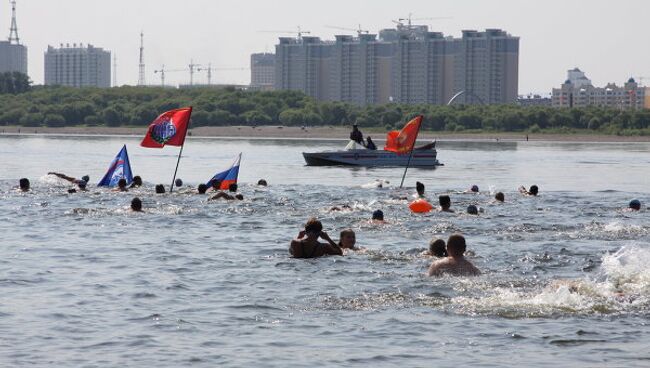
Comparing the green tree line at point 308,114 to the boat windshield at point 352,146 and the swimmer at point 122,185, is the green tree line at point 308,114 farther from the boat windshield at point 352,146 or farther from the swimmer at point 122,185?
the swimmer at point 122,185

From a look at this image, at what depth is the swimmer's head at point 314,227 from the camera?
21.8 metres

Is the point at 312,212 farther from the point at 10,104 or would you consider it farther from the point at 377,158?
the point at 10,104

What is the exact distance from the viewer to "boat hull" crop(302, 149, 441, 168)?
6725cm

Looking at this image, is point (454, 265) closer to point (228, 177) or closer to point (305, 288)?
point (305, 288)

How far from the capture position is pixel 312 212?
33750mm

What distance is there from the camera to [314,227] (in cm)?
2192

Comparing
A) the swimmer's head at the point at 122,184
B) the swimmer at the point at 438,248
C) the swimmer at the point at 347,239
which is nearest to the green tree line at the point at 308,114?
the swimmer's head at the point at 122,184

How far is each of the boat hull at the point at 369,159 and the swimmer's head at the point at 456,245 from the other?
47.1m

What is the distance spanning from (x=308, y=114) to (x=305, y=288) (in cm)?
16226

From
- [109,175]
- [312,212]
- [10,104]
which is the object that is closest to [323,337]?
[312,212]

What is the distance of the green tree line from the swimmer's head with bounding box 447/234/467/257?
14775 cm

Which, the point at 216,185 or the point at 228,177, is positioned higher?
the point at 228,177

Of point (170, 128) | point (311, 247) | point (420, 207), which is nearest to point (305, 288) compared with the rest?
point (311, 247)

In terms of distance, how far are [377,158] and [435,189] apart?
1903 centimetres
